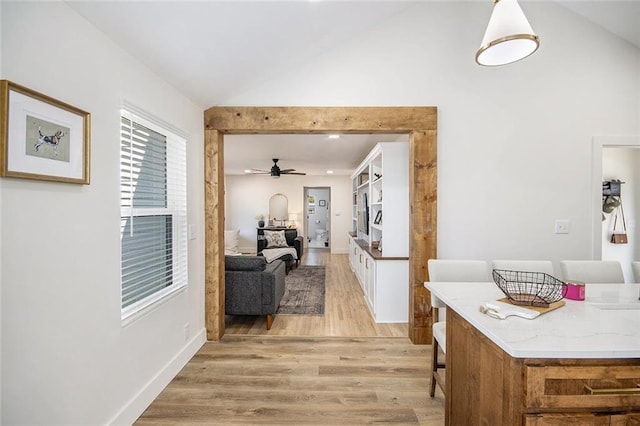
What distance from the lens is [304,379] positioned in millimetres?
2318

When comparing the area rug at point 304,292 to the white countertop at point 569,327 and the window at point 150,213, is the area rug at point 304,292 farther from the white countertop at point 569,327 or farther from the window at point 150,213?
the white countertop at point 569,327

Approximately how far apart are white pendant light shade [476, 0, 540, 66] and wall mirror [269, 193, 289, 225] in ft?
25.9

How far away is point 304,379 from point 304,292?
236cm

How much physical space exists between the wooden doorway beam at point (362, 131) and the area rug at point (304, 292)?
1.20 m

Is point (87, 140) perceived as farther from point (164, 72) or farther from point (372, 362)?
point (372, 362)

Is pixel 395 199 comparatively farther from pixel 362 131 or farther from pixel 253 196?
pixel 253 196

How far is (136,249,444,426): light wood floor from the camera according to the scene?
1.93 metres

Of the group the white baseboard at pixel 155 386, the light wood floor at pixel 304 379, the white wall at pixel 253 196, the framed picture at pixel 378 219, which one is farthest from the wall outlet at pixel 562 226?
the white wall at pixel 253 196

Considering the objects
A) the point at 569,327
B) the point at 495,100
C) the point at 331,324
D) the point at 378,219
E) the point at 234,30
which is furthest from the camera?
the point at 378,219

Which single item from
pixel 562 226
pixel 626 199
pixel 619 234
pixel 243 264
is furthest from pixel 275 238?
pixel 626 199

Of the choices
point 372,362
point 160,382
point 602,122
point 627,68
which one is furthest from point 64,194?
point 627,68

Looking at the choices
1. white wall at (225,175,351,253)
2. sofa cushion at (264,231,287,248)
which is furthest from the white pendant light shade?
white wall at (225,175,351,253)

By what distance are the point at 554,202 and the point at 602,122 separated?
953mm

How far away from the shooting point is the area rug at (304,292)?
3868 millimetres
